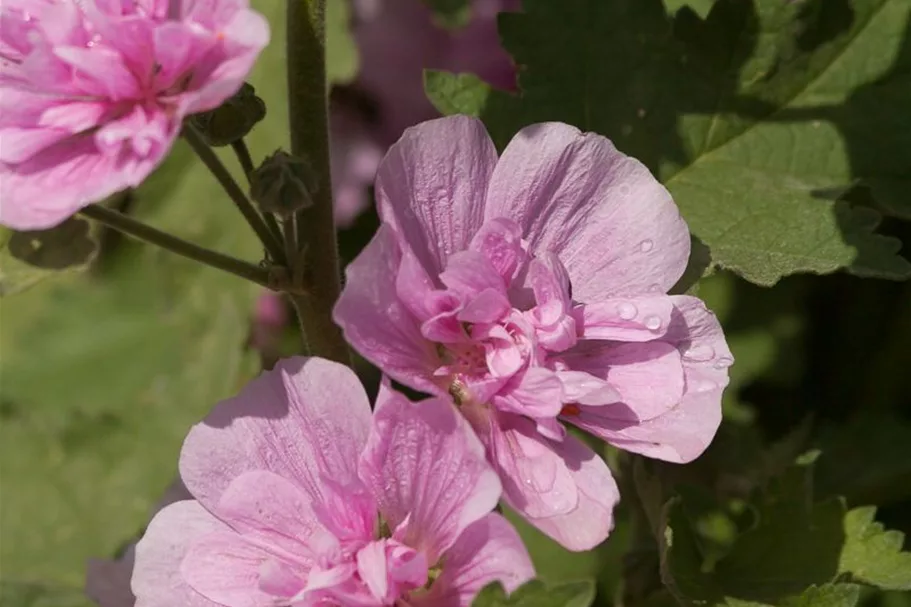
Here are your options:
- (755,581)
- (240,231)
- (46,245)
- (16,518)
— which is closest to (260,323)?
(240,231)

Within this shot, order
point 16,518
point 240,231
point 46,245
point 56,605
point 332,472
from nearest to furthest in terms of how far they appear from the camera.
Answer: point 332,472
point 46,245
point 56,605
point 16,518
point 240,231

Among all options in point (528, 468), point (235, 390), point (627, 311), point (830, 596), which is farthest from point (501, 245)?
point (235, 390)

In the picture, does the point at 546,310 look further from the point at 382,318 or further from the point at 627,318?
the point at 382,318

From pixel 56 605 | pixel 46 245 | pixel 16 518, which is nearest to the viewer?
pixel 46 245

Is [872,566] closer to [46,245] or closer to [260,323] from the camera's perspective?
[46,245]

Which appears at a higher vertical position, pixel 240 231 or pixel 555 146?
pixel 555 146
